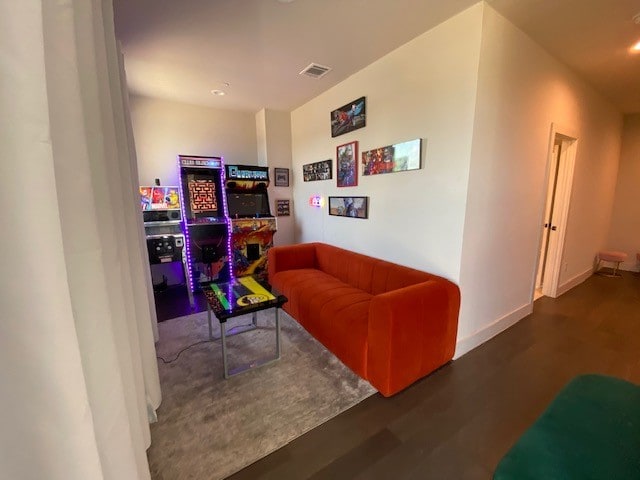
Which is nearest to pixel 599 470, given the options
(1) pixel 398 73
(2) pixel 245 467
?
(2) pixel 245 467

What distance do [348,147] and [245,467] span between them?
2.91 m

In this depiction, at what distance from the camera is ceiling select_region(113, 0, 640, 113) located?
5.90 ft

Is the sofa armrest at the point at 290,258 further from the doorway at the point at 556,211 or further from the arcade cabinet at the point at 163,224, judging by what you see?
the doorway at the point at 556,211

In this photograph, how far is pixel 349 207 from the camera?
3145mm

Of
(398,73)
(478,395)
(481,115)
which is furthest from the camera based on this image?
(398,73)

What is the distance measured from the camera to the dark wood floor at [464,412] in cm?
131

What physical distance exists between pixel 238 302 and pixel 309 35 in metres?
2.25

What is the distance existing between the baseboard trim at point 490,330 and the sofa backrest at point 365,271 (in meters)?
0.66

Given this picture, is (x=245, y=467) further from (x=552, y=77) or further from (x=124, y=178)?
(x=552, y=77)

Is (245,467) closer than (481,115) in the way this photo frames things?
Yes

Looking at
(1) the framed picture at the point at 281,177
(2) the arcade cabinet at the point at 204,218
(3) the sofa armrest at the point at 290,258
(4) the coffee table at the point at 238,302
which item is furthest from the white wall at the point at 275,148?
(4) the coffee table at the point at 238,302

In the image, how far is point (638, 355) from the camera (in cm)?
216

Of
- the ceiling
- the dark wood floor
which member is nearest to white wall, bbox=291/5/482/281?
the ceiling

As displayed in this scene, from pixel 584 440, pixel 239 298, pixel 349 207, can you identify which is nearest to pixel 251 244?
pixel 349 207
